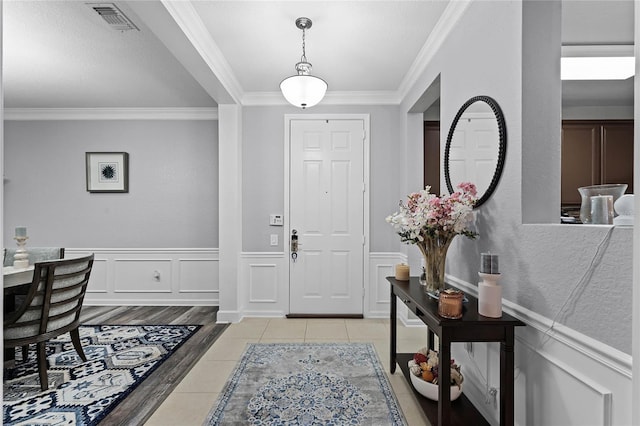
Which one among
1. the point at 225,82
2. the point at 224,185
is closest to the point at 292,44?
the point at 225,82

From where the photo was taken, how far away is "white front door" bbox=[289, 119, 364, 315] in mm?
4012

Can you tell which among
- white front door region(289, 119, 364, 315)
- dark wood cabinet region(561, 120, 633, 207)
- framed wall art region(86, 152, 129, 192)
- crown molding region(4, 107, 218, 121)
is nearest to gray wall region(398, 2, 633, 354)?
white front door region(289, 119, 364, 315)

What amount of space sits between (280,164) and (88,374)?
2603mm

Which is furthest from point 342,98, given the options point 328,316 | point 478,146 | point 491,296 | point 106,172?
point 106,172

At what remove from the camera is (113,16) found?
2.47 meters

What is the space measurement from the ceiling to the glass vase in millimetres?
1583

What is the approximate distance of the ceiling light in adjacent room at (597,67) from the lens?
8.84 feet

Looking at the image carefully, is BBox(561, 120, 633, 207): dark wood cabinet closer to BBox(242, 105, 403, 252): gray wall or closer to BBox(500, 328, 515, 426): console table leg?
BBox(242, 105, 403, 252): gray wall

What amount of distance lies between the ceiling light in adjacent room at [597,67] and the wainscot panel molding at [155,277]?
13.7 ft

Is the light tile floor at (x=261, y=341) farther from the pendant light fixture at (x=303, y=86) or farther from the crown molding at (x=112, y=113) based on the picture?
the crown molding at (x=112, y=113)

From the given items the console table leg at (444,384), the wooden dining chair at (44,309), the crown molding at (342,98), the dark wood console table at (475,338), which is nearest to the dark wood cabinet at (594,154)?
the crown molding at (342,98)

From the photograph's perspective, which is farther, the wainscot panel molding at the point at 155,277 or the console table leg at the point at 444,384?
the wainscot panel molding at the point at 155,277

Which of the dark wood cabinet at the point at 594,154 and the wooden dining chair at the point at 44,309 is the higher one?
the dark wood cabinet at the point at 594,154

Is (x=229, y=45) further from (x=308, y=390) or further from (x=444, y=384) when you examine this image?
(x=444, y=384)
